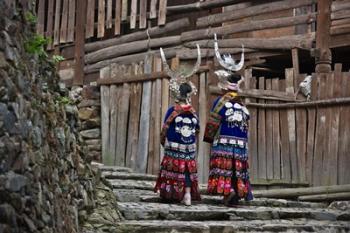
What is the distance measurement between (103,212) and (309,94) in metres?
4.30

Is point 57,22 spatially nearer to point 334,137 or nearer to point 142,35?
point 142,35

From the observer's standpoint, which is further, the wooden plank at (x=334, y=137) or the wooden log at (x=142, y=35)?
the wooden log at (x=142, y=35)

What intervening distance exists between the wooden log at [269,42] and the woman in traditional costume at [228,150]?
109 inches

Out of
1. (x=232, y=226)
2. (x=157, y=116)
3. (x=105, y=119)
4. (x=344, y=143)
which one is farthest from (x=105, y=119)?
(x=232, y=226)

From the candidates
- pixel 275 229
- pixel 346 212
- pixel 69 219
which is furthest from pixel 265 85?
pixel 69 219

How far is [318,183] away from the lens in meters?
10.2

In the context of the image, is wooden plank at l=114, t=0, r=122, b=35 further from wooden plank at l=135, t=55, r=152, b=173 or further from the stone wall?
the stone wall

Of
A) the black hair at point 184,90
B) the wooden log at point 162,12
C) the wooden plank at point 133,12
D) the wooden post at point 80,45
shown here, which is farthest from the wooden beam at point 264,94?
the wooden post at point 80,45

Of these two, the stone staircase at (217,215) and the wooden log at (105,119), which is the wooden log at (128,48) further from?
the stone staircase at (217,215)

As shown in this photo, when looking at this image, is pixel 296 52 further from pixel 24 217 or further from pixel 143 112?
pixel 24 217

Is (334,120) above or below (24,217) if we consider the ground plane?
above

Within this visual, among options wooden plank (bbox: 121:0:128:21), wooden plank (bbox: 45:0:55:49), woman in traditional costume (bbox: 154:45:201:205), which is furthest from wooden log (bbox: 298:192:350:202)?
wooden plank (bbox: 45:0:55:49)

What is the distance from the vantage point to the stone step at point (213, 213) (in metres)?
7.69

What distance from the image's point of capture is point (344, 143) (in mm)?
9961
